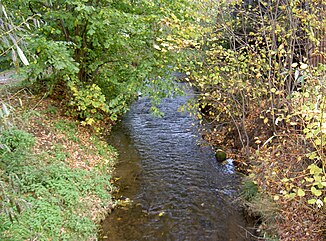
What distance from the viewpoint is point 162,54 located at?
331 inches

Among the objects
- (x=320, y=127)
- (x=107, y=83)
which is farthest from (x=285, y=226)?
(x=107, y=83)

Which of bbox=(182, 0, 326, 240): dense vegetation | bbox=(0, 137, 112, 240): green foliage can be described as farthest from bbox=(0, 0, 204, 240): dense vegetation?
bbox=(182, 0, 326, 240): dense vegetation

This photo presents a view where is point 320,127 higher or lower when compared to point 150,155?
higher

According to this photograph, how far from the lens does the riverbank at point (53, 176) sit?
4918 mm

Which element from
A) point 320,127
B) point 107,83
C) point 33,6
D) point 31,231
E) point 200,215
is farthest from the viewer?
point 107,83

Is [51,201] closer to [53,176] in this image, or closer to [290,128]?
[53,176]

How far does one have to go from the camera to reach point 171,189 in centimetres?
737

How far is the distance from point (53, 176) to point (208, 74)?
4862 mm

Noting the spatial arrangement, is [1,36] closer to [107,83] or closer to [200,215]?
[200,215]

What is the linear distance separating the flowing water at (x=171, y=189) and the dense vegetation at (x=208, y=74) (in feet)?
1.99

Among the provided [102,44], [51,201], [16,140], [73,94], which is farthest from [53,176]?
[102,44]

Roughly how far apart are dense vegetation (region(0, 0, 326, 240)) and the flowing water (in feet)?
1.99

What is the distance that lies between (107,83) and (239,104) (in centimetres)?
468

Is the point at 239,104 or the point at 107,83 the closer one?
the point at 239,104
